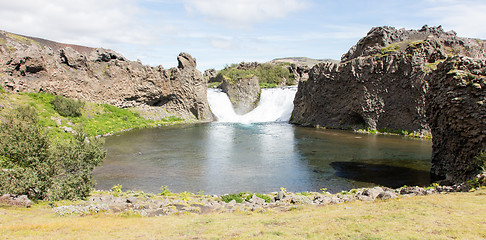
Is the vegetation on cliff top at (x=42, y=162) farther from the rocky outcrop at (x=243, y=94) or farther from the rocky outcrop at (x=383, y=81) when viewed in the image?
the rocky outcrop at (x=243, y=94)

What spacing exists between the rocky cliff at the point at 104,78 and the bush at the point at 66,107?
17.1ft

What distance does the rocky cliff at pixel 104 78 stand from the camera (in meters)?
48.3

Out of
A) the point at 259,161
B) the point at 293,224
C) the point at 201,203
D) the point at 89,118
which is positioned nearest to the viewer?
the point at 293,224

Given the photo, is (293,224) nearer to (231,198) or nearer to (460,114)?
(231,198)

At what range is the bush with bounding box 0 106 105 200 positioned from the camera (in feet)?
52.7

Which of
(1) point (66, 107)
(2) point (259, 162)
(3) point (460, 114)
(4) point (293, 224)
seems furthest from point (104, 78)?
(4) point (293, 224)

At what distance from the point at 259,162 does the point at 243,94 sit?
49.8 meters

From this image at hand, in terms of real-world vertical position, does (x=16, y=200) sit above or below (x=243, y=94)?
below

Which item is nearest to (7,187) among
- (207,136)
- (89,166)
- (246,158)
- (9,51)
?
(89,166)

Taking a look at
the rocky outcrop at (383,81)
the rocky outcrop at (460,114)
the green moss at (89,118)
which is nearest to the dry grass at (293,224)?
the rocky outcrop at (460,114)

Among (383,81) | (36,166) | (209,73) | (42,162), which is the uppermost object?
(209,73)

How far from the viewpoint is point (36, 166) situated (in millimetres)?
16938

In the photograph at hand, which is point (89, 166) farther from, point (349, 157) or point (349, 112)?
point (349, 112)

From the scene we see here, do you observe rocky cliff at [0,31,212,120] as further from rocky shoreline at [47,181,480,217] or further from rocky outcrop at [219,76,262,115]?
rocky shoreline at [47,181,480,217]
